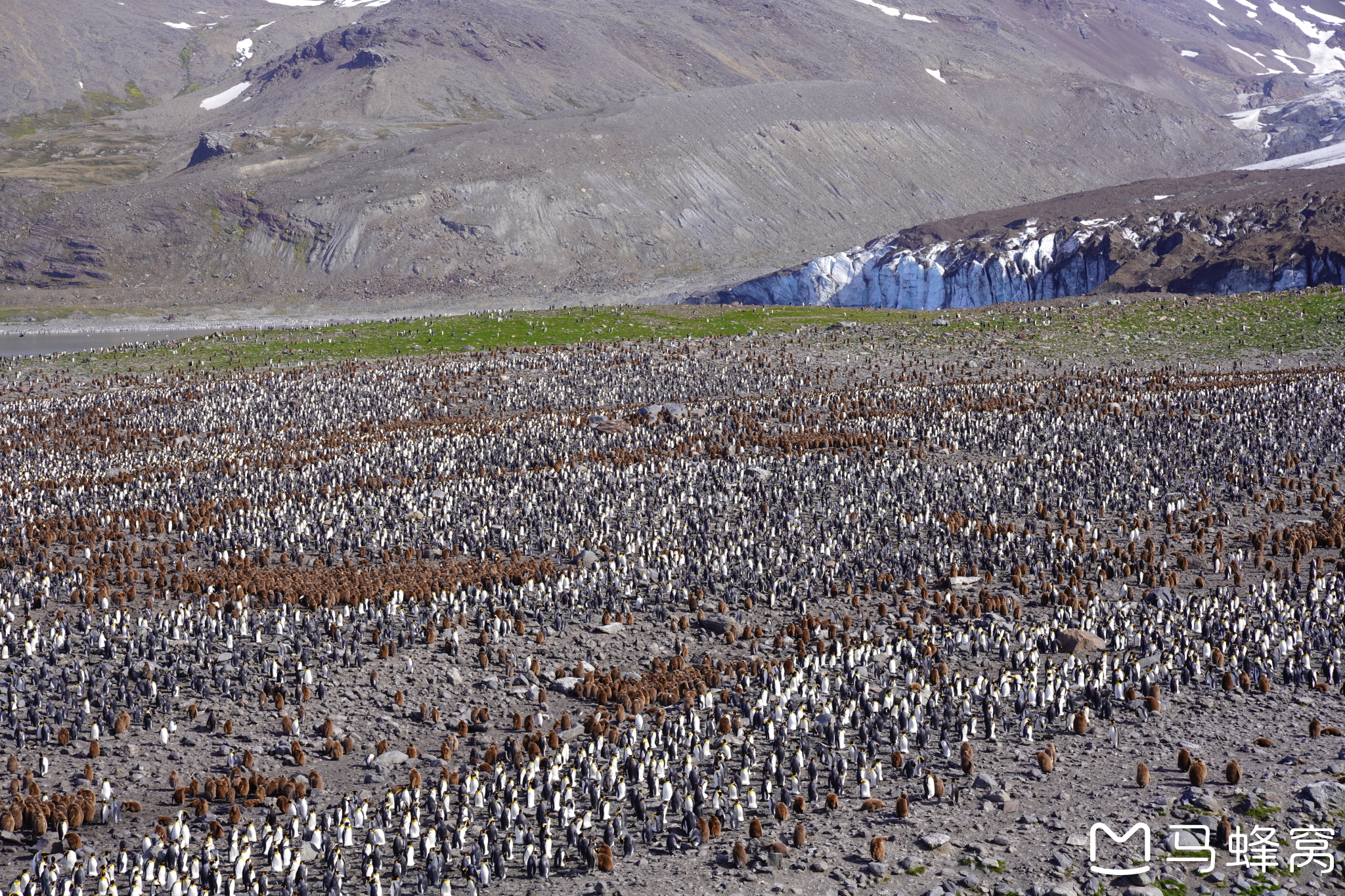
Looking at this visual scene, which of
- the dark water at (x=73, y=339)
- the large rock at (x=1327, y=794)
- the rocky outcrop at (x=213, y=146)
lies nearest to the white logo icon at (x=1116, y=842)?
the large rock at (x=1327, y=794)

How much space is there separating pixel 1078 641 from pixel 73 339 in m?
88.1

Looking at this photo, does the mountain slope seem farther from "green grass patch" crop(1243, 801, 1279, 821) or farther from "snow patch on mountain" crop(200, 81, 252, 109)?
"green grass patch" crop(1243, 801, 1279, 821)

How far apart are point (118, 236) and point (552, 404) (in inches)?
3551

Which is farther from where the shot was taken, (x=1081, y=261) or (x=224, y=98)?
(x=224, y=98)

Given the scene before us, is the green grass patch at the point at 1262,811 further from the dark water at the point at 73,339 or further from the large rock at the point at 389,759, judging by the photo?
the dark water at the point at 73,339

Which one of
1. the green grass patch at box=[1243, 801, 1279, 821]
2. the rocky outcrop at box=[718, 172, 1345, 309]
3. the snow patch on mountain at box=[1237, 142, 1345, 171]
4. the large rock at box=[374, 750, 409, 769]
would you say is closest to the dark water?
the rocky outcrop at box=[718, 172, 1345, 309]

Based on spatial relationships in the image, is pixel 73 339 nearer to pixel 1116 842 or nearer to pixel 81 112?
pixel 1116 842

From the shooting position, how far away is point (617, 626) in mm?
20531

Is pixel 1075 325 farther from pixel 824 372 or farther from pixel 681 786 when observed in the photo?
pixel 681 786

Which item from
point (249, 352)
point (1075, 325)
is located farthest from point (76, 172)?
point (1075, 325)

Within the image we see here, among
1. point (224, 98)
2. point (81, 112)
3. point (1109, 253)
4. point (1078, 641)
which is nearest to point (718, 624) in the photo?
point (1078, 641)

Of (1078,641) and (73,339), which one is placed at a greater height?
(1078,641)

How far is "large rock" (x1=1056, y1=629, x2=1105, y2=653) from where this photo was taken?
60.4 ft

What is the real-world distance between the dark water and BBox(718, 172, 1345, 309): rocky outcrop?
158 feet
